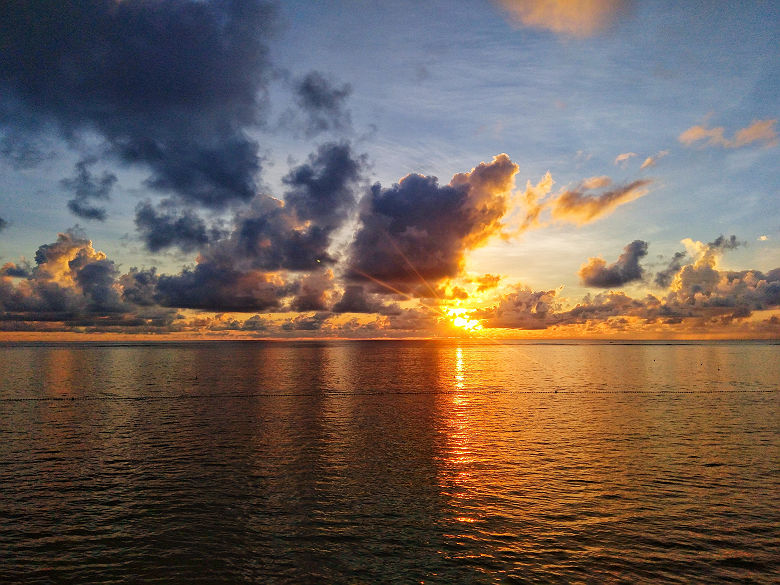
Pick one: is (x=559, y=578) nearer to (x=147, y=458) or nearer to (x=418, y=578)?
(x=418, y=578)

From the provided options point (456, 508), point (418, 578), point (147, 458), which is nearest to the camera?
point (418, 578)

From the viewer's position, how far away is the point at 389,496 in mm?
34719

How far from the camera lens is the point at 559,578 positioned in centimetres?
2339

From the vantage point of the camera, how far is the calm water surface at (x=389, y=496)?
24.7 m

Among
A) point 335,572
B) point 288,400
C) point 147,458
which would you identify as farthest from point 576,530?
point 288,400

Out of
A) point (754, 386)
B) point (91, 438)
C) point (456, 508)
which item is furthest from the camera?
point (754, 386)

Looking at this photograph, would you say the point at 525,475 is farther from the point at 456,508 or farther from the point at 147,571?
the point at 147,571

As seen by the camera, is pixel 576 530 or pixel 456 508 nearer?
pixel 576 530

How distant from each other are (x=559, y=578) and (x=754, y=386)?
11150 centimetres

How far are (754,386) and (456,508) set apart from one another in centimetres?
10728

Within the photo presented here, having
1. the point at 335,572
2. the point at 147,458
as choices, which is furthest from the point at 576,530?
the point at 147,458

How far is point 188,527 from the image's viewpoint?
29.3m

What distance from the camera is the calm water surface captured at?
24703mm

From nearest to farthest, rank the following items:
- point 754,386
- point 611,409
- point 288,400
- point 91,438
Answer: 1. point 91,438
2. point 611,409
3. point 288,400
4. point 754,386
